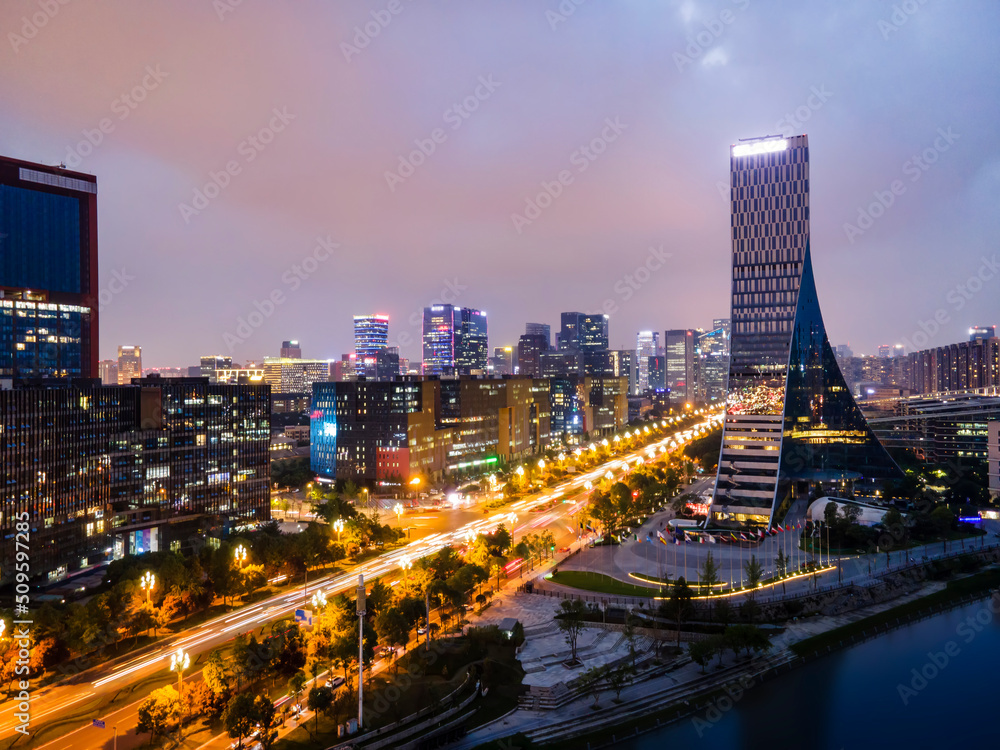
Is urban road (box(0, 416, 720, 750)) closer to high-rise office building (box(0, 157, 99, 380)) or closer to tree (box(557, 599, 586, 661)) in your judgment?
tree (box(557, 599, 586, 661))

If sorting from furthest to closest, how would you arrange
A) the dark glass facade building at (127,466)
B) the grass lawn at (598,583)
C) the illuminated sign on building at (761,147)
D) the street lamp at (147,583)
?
the illuminated sign on building at (761,147) < the dark glass facade building at (127,466) < the grass lawn at (598,583) < the street lamp at (147,583)

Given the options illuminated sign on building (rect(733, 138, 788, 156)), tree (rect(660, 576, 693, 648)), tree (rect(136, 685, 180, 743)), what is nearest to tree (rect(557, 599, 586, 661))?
tree (rect(660, 576, 693, 648))

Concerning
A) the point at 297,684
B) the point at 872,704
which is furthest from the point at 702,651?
the point at 297,684

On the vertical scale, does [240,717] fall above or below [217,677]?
below

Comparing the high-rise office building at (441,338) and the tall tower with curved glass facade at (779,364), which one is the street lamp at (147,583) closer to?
the tall tower with curved glass facade at (779,364)

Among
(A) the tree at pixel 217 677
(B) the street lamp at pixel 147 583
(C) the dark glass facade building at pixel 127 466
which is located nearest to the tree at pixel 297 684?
(A) the tree at pixel 217 677

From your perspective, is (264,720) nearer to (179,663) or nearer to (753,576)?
(179,663)
